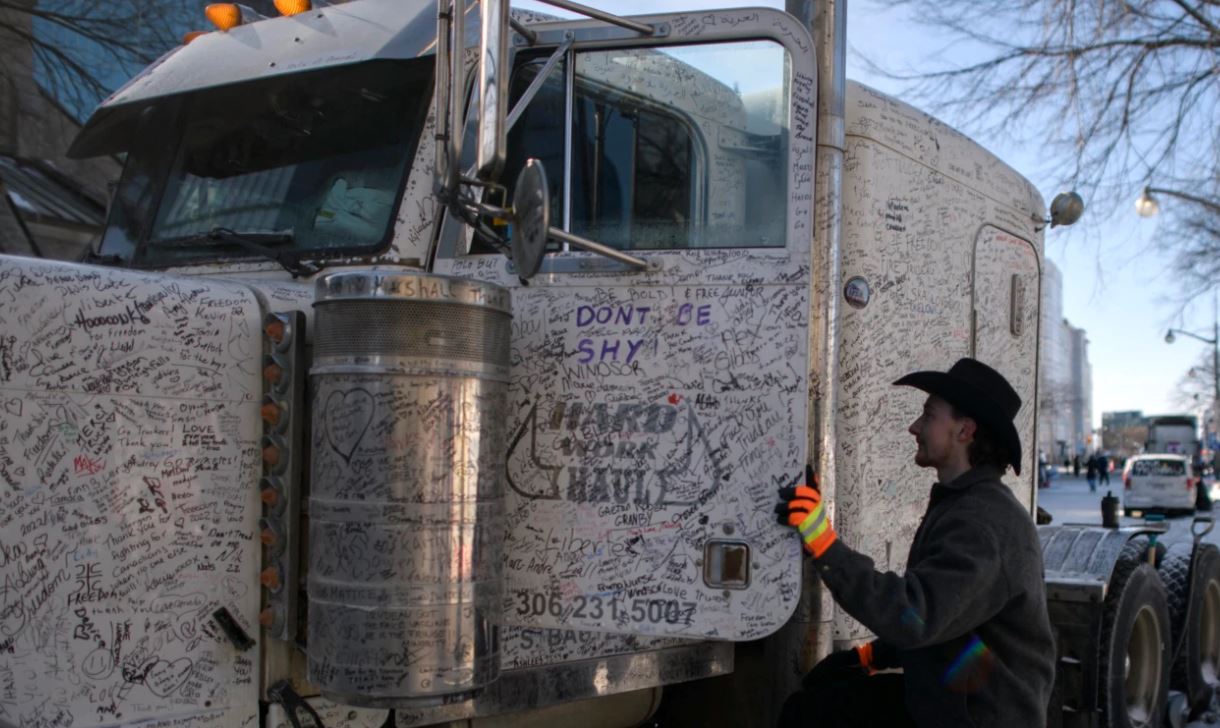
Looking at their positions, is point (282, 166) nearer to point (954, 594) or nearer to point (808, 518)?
point (808, 518)

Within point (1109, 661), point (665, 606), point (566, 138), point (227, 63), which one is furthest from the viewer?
point (1109, 661)

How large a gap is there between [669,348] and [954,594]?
0.94 m

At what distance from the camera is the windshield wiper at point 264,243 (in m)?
3.18

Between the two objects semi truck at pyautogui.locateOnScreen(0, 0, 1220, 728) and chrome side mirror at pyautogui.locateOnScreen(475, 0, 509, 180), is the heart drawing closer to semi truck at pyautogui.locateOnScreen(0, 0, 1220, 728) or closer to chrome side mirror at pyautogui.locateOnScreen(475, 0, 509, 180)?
semi truck at pyautogui.locateOnScreen(0, 0, 1220, 728)

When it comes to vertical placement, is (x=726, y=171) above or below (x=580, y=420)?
above

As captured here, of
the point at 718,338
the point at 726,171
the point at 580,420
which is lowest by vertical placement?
the point at 580,420

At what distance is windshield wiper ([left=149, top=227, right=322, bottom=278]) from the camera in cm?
318

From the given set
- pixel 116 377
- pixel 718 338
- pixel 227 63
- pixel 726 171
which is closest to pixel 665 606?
pixel 718 338

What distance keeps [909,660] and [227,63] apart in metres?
2.79

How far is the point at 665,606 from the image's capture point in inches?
116

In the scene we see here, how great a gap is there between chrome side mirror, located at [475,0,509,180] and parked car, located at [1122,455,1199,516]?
27548mm

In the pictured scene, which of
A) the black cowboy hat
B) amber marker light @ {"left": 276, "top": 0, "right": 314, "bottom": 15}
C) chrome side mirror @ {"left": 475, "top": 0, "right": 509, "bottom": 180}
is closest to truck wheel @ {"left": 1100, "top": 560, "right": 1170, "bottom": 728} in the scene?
the black cowboy hat

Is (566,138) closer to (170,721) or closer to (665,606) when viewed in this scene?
(665,606)

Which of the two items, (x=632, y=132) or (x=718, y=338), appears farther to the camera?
(x=632, y=132)
